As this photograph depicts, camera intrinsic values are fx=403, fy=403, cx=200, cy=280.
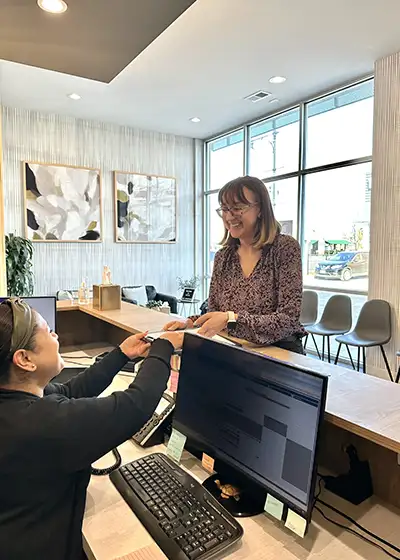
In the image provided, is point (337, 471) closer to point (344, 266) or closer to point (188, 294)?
point (344, 266)

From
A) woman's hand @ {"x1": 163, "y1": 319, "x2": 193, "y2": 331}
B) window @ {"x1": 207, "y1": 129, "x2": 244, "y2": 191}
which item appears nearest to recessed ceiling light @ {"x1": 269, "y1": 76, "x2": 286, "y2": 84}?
window @ {"x1": 207, "y1": 129, "x2": 244, "y2": 191}

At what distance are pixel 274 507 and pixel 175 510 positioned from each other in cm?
23

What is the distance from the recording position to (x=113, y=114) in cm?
560

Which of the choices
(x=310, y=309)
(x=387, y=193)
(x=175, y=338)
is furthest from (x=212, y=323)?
(x=310, y=309)

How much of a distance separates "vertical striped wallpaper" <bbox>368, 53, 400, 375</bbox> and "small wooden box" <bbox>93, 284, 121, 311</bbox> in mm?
2913

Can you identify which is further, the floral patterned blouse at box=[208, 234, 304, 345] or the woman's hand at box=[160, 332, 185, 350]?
the floral patterned blouse at box=[208, 234, 304, 345]

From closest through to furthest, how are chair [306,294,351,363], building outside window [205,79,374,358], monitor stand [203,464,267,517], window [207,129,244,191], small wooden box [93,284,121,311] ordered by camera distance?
monitor stand [203,464,267,517] → small wooden box [93,284,121,311] → chair [306,294,351,363] → building outside window [205,79,374,358] → window [207,129,244,191]

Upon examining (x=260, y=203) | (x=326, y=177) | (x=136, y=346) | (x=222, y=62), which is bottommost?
(x=136, y=346)

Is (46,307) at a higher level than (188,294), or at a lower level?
higher

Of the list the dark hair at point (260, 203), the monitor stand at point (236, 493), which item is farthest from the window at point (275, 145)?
the monitor stand at point (236, 493)

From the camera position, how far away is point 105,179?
6.07m

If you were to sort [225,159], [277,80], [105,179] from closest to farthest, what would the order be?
[277,80] < [105,179] < [225,159]

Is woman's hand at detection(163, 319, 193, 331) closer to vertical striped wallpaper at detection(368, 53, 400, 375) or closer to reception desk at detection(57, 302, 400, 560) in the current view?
reception desk at detection(57, 302, 400, 560)

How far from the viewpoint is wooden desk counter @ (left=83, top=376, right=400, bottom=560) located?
833mm
